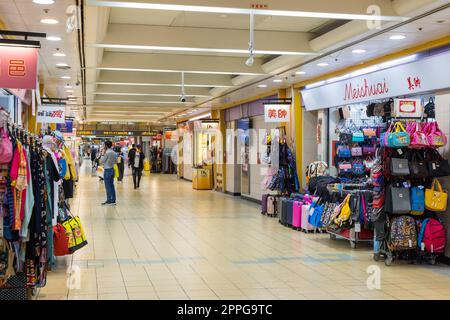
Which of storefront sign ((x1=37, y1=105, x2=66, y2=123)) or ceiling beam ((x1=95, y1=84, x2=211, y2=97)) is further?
ceiling beam ((x1=95, y1=84, x2=211, y2=97))

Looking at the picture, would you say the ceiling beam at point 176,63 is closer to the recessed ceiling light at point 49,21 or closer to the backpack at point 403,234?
the recessed ceiling light at point 49,21

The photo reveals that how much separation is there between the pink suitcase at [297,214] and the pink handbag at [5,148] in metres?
6.54

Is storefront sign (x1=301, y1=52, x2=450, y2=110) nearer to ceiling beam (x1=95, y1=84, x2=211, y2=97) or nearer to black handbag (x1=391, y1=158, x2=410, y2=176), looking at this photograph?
black handbag (x1=391, y1=158, x2=410, y2=176)

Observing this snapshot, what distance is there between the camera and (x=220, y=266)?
7184 millimetres

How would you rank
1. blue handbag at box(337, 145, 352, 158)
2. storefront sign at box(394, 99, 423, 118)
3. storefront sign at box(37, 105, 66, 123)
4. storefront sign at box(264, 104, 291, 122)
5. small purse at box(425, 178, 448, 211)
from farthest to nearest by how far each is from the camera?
storefront sign at box(264, 104, 291, 122) < storefront sign at box(37, 105, 66, 123) < blue handbag at box(337, 145, 352, 158) < storefront sign at box(394, 99, 423, 118) < small purse at box(425, 178, 448, 211)

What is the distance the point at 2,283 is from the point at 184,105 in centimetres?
1526

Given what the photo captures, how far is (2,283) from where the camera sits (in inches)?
197

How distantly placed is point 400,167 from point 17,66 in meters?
4.84

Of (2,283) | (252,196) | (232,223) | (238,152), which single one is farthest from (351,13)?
(238,152)

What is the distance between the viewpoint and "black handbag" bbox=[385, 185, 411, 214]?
285 inches

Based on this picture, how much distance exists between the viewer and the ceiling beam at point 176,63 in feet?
38.1

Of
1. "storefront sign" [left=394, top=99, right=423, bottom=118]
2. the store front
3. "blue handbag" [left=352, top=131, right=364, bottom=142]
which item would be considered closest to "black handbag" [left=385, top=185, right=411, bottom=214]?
the store front

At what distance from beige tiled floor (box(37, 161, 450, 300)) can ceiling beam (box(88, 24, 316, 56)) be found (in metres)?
3.12

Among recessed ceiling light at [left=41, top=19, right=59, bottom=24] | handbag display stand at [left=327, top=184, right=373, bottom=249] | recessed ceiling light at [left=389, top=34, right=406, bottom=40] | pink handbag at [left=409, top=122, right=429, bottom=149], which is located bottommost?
handbag display stand at [left=327, top=184, right=373, bottom=249]
